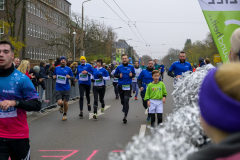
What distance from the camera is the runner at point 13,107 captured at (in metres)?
3.53

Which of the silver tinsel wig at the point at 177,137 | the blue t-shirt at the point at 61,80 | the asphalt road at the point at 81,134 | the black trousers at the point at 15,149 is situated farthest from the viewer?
the blue t-shirt at the point at 61,80

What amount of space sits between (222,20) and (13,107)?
99.8 inches

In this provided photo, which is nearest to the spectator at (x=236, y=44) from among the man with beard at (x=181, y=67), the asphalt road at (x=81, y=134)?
the asphalt road at (x=81, y=134)

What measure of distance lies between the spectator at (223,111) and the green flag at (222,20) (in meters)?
2.66

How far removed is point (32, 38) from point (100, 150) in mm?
51551

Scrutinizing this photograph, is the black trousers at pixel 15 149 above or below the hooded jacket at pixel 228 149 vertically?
below

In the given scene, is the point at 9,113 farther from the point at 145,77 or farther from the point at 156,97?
the point at 145,77

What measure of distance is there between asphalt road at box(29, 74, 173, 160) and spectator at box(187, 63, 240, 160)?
5.17 meters

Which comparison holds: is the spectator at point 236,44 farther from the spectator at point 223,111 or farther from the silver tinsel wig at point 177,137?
the spectator at point 223,111

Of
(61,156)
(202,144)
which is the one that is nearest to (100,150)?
(61,156)

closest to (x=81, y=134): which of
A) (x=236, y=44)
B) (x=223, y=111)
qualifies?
(x=236, y=44)

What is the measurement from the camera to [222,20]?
141 inches

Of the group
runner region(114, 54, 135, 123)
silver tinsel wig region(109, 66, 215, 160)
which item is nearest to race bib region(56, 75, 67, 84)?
runner region(114, 54, 135, 123)

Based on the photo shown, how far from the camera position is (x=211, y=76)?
1.05m
